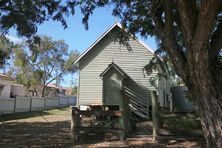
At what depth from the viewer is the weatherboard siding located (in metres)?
25.4

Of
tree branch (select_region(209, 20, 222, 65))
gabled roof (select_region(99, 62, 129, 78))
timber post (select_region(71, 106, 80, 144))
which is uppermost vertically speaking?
gabled roof (select_region(99, 62, 129, 78))

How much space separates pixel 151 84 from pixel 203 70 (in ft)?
58.9

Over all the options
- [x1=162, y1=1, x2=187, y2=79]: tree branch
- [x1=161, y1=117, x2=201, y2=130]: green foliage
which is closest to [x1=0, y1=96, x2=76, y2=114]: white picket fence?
[x1=161, y1=117, x2=201, y2=130]: green foliage

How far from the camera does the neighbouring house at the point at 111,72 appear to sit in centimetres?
2492

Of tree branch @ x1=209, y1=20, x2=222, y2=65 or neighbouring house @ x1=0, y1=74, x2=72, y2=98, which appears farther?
neighbouring house @ x1=0, y1=74, x2=72, y2=98

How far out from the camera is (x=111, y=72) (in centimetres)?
2494

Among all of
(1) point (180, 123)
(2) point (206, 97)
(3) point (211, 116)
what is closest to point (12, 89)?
(1) point (180, 123)

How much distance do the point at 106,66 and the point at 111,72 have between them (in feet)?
3.67

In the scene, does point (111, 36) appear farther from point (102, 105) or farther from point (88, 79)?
point (102, 105)

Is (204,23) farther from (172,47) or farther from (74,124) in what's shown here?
(74,124)

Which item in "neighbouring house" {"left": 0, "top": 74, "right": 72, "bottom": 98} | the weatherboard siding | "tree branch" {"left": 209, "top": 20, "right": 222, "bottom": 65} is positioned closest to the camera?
"tree branch" {"left": 209, "top": 20, "right": 222, "bottom": 65}

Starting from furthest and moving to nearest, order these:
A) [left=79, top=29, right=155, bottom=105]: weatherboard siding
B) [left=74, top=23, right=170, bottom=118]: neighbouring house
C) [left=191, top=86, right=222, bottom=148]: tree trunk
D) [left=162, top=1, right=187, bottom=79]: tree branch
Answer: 1. [left=79, top=29, right=155, bottom=105]: weatherboard siding
2. [left=74, top=23, right=170, bottom=118]: neighbouring house
3. [left=162, top=1, right=187, bottom=79]: tree branch
4. [left=191, top=86, right=222, bottom=148]: tree trunk

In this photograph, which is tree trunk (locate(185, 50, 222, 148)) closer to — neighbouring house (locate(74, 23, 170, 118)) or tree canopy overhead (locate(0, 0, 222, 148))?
tree canopy overhead (locate(0, 0, 222, 148))

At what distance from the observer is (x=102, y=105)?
24.8m
